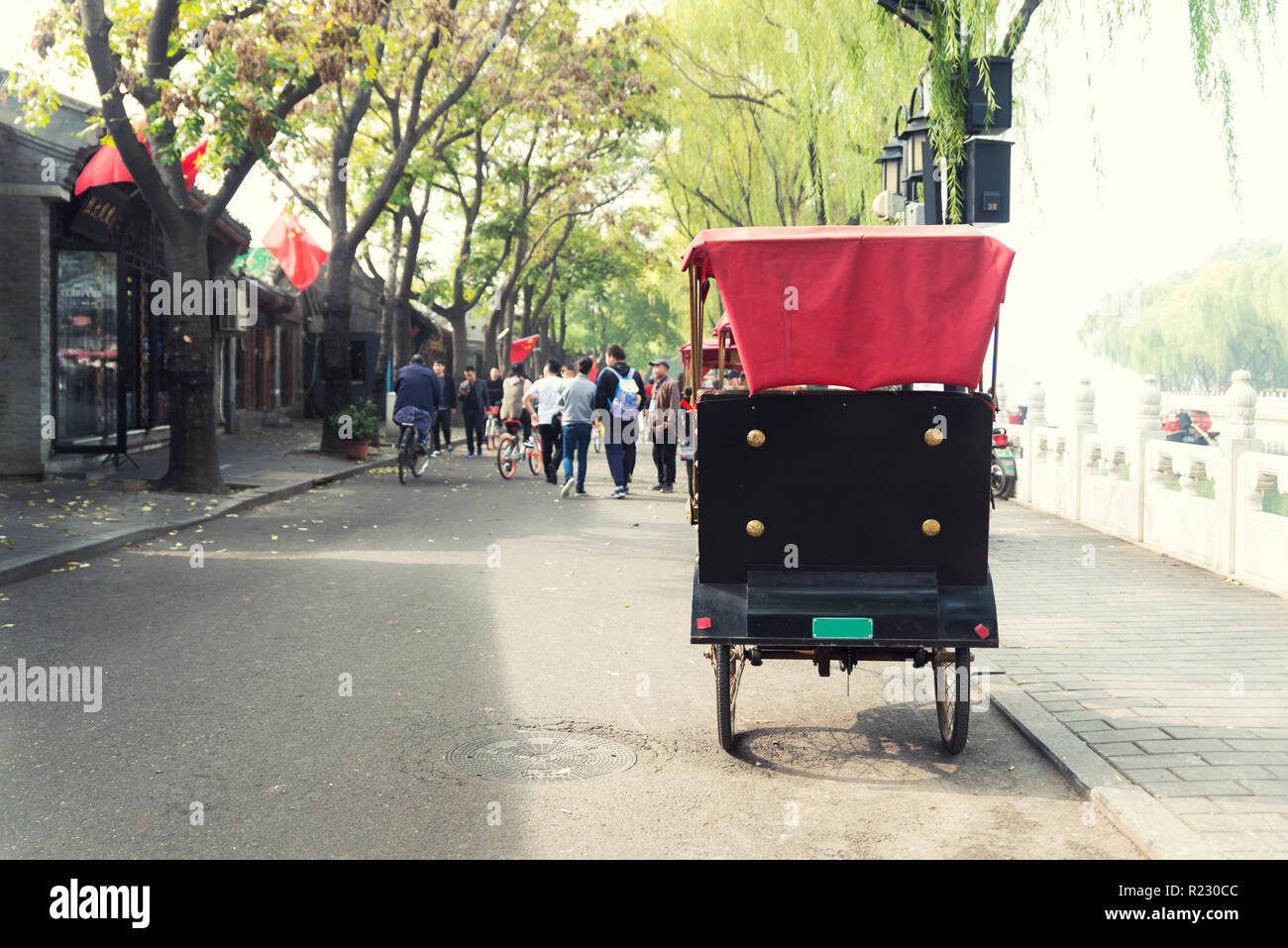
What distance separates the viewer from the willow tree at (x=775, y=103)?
12.1 meters

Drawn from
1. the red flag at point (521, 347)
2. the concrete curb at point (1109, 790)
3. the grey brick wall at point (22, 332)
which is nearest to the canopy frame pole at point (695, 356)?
the concrete curb at point (1109, 790)

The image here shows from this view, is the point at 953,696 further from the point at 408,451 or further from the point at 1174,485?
the point at 408,451

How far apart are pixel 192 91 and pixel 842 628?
1140 centimetres

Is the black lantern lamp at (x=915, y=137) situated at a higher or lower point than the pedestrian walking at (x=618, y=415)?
higher

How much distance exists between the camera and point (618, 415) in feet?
56.3

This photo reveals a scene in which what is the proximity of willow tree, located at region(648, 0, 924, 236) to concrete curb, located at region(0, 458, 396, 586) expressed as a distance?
7.94 m

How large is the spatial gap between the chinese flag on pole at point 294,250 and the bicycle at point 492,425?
5302 millimetres

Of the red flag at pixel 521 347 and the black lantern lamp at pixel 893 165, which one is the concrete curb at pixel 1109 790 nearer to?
the black lantern lamp at pixel 893 165

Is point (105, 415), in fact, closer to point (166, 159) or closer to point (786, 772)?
point (166, 159)

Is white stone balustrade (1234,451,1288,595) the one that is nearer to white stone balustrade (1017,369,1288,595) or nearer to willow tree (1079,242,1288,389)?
white stone balustrade (1017,369,1288,595)

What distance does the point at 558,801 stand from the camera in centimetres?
462

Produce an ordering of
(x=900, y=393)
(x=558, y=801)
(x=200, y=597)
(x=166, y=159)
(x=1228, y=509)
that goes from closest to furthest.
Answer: (x=558, y=801), (x=900, y=393), (x=200, y=597), (x=1228, y=509), (x=166, y=159)
